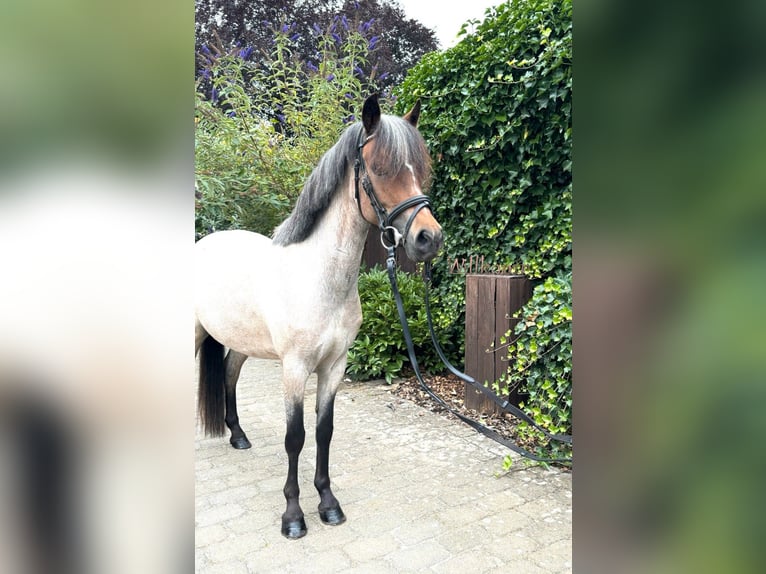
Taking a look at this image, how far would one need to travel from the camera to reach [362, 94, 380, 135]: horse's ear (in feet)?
6.29

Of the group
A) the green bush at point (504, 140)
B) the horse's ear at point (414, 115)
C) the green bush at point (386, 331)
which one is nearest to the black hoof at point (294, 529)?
the horse's ear at point (414, 115)

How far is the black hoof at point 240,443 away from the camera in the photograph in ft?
10.6

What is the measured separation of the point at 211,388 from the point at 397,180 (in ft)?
6.60

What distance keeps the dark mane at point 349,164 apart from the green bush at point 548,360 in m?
1.28

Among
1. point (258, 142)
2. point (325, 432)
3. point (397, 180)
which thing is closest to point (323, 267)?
point (397, 180)

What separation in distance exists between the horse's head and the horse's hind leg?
1756mm

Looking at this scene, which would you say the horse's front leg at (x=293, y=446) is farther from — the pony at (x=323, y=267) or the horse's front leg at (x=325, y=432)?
the horse's front leg at (x=325, y=432)

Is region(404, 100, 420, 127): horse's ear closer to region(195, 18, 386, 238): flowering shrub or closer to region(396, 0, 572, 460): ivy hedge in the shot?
region(396, 0, 572, 460): ivy hedge
